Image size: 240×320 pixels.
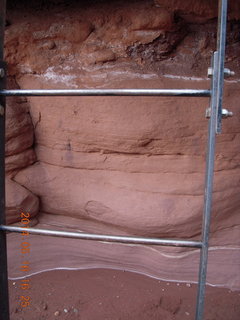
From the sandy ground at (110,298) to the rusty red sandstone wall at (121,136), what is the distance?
0.06 m

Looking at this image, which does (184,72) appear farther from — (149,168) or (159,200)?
(159,200)

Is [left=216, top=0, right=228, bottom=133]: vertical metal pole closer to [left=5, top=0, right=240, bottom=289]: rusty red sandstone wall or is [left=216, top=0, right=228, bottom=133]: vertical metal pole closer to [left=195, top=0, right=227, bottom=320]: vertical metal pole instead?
[left=195, top=0, right=227, bottom=320]: vertical metal pole

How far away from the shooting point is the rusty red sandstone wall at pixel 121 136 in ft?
5.03

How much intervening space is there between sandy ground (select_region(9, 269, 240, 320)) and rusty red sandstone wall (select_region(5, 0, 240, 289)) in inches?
2.4

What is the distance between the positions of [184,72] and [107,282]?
1.15 meters

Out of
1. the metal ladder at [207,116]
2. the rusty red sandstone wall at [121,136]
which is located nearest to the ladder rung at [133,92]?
the metal ladder at [207,116]

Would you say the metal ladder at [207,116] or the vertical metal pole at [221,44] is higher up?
the vertical metal pole at [221,44]

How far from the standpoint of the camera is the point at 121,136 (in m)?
1.58

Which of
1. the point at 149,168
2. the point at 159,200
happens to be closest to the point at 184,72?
the point at 149,168

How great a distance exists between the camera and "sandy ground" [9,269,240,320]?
4.87 feet

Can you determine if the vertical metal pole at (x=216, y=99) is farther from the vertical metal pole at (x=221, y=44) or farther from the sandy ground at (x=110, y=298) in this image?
the sandy ground at (x=110, y=298)

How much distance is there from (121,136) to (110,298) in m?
0.81

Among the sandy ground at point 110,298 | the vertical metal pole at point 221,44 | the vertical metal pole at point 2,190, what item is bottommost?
the sandy ground at point 110,298

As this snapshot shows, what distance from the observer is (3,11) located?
3.18 feet
